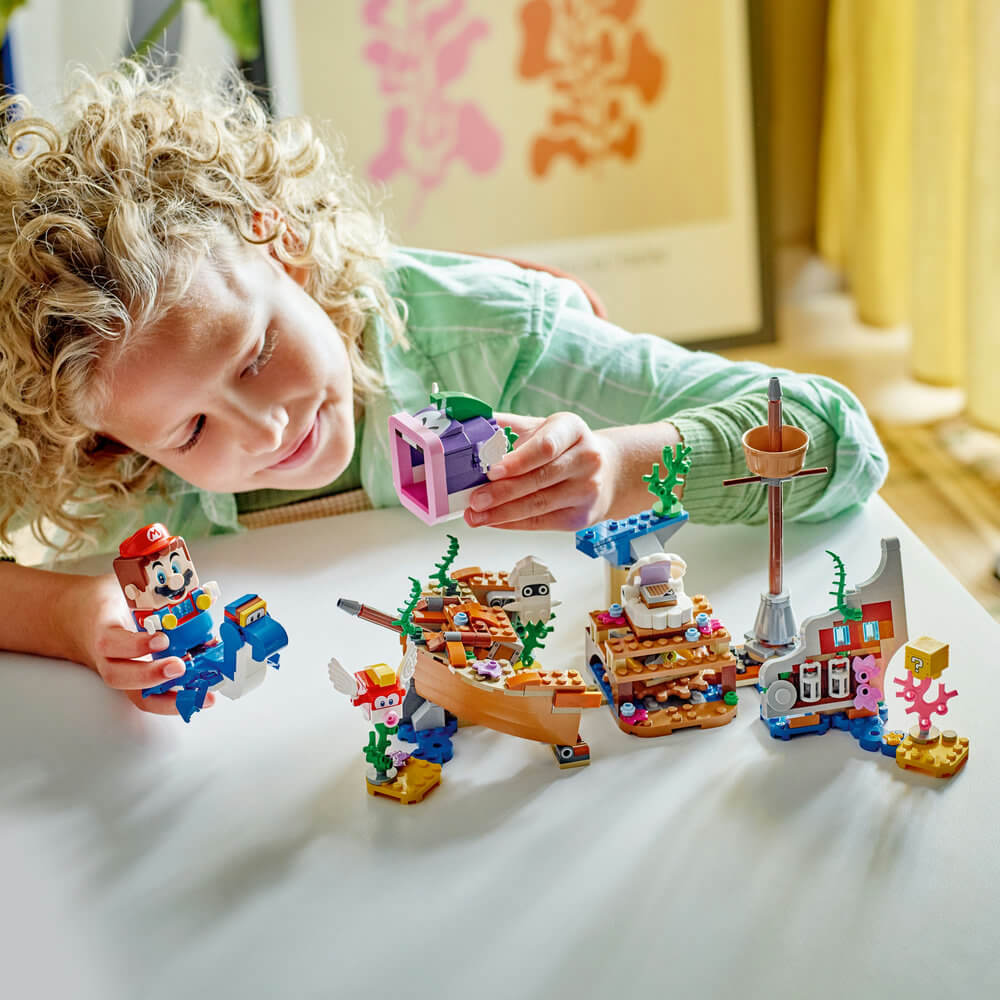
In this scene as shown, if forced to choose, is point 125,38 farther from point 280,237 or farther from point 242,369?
point 242,369

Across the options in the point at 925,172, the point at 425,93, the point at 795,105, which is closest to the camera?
the point at 925,172

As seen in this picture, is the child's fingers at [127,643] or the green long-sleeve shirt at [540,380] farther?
the green long-sleeve shirt at [540,380]

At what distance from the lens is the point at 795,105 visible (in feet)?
8.42

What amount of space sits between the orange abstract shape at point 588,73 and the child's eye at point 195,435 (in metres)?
1.42

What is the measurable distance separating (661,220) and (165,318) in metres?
1.54

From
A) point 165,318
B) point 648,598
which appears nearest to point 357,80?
point 165,318

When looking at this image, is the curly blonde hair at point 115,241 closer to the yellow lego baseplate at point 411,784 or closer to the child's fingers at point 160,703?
the child's fingers at point 160,703

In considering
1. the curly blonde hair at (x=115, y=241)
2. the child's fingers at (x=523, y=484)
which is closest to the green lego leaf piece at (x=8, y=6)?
the curly blonde hair at (x=115, y=241)

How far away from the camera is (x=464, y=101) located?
82.4 inches

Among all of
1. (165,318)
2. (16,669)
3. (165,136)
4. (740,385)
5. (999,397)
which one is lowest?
(999,397)

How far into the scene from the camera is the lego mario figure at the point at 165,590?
662mm

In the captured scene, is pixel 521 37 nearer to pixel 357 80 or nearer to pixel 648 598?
pixel 357 80

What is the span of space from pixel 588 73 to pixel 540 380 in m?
1.28

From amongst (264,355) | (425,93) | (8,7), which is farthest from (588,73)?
(264,355)
